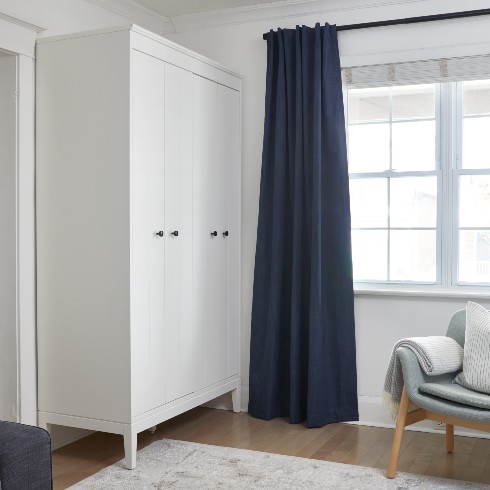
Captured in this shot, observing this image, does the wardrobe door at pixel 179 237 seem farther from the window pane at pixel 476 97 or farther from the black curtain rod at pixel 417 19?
the window pane at pixel 476 97

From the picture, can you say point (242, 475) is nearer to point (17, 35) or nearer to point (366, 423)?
point (366, 423)

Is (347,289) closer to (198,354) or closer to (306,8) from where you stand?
(198,354)

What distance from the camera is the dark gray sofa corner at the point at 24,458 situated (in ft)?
7.58

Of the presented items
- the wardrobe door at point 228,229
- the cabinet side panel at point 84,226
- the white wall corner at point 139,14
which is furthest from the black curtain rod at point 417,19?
the cabinet side panel at point 84,226

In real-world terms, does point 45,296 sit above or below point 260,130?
below

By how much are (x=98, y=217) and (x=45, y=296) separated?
0.50 metres

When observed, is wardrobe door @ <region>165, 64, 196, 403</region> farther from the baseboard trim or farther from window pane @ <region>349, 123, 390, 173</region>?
window pane @ <region>349, 123, 390, 173</region>

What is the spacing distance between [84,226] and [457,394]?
189 centimetres

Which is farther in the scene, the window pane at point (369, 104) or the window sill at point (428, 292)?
the window pane at point (369, 104)

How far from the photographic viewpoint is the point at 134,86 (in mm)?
3553

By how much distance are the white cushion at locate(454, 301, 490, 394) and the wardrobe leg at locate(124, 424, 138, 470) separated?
1537 millimetres

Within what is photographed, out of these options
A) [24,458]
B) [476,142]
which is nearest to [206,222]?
[476,142]

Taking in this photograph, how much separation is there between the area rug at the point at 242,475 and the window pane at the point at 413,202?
4.86ft

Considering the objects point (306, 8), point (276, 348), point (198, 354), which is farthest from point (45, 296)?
point (306, 8)
